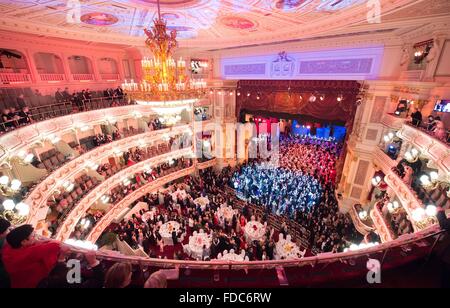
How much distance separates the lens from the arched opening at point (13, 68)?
9.21m

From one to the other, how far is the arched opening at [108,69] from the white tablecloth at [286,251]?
1482 cm

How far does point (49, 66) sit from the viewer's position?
39.7ft

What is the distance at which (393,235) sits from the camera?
22.2 feet

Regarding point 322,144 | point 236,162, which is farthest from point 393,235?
point 322,144

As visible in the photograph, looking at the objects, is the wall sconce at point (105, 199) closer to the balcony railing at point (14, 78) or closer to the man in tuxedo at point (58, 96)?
the man in tuxedo at point (58, 96)

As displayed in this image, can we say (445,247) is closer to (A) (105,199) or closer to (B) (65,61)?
(A) (105,199)

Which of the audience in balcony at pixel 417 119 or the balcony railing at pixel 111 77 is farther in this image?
the balcony railing at pixel 111 77

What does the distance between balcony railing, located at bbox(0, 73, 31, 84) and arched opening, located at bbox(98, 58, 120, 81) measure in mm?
4652

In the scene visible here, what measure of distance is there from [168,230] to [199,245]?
205cm

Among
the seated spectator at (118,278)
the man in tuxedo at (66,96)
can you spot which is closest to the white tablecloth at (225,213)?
the seated spectator at (118,278)

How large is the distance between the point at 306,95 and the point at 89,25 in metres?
10.9

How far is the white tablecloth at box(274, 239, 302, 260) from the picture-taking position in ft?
29.7
